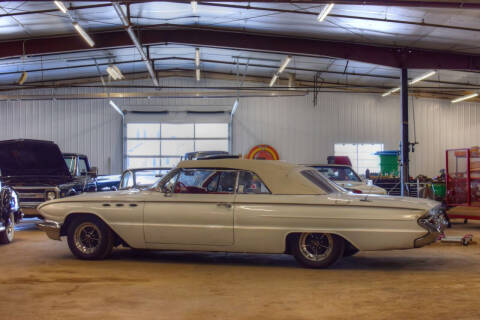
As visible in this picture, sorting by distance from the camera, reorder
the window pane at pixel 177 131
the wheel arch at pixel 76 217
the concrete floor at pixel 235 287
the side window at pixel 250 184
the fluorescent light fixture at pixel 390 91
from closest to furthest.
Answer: the concrete floor at pixel 235 287
the side window at pixel 250 184
the wheel arch at pixel 76 217
the fluorescent light fixture at pixel 390 91
the window pane at pixel 177 131

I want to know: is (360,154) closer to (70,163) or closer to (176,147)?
(176,147)

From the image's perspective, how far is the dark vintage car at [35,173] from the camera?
1192 centimetres

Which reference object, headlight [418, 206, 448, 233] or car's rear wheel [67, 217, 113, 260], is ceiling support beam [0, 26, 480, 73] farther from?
headlight [418, 206, 448, 233]

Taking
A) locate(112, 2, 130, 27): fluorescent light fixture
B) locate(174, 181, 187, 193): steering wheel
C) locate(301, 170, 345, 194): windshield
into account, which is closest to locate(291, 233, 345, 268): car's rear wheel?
locate(301, 170, 345, 194): windshield

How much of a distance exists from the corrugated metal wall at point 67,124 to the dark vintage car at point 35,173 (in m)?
14.3

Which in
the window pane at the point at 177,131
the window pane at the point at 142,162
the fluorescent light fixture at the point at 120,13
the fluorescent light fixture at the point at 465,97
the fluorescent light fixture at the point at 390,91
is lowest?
the window pane at the point at 142,162

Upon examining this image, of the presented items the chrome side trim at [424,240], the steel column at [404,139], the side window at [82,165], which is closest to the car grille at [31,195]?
the side window at [82,165]

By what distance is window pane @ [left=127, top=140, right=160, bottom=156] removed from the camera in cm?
2650

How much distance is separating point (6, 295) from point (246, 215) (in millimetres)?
2961

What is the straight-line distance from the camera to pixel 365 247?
6621 millimetres

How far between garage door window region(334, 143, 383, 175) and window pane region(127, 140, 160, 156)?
30.4 feet

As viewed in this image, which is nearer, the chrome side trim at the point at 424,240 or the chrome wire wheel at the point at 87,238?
the chrome side trim at the point at 424,240

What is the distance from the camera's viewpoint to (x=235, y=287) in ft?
19.1

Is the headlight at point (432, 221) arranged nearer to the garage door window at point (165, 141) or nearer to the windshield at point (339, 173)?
the windshield at point (339, 173)
